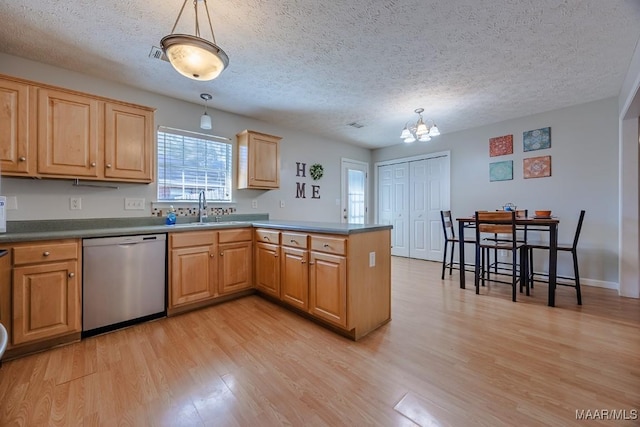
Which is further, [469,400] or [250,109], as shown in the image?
[250,109]

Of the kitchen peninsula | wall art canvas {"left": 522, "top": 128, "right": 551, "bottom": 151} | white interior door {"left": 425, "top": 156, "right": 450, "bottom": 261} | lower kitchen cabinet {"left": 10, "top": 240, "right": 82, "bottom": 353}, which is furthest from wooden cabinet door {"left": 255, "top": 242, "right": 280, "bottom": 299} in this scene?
wall art canvas {"left": 522, "top": 128, "right": 551, "bottom": 151}

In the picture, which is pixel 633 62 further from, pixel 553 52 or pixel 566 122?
pixel 566 122

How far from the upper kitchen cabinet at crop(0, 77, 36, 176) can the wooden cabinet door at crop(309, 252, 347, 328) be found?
249 centimetres

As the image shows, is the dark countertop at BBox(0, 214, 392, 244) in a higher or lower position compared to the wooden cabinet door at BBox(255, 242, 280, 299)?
higher

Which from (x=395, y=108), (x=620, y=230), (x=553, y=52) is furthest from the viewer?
(x=395, y=108)

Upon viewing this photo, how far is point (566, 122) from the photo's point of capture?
3738 mm

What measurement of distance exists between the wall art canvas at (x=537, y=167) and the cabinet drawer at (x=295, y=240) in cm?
372

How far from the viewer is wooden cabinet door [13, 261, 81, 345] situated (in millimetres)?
1927

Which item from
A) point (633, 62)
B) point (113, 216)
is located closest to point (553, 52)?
point (633, 62)

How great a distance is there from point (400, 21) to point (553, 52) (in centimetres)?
152

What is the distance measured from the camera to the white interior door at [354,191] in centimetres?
559

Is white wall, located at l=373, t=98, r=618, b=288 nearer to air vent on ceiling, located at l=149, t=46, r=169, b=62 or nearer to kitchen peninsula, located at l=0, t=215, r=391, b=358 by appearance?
kitchen peninsula, located at l=0, t=215, r=391, b=358

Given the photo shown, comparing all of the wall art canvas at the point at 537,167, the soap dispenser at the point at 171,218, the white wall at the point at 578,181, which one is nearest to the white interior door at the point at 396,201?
the white wall at the point at 578,181

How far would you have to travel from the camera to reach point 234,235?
10.2ft
